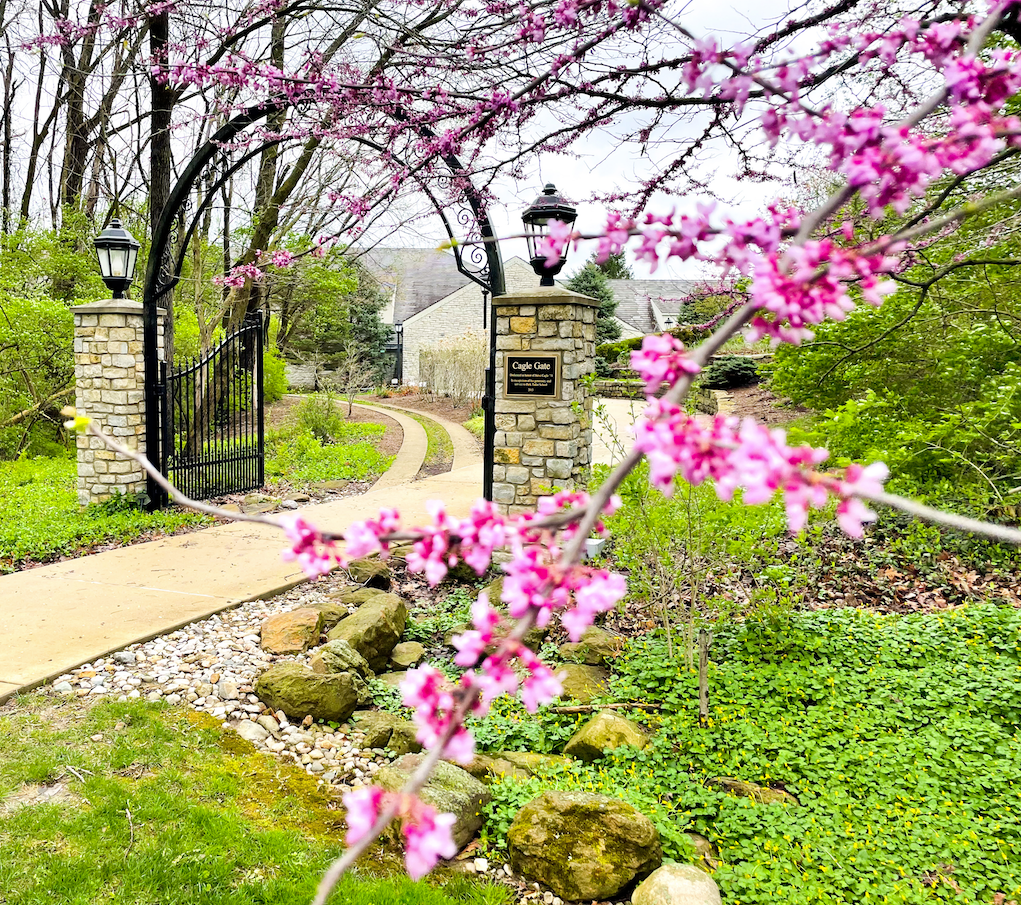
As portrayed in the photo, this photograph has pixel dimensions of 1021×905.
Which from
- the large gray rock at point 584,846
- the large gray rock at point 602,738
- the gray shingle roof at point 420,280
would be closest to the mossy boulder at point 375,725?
the large gray rock at point 602,738

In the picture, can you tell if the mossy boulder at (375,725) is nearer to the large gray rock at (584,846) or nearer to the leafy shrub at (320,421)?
the large gray rock at (584,846)

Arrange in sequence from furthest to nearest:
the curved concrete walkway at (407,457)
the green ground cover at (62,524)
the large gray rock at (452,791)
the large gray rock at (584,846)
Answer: the curved concrete walkway at (407,457), the green ground cover at (62,524), the large gray rock at (452,791), the large gray rock at (584,846)

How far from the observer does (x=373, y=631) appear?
4.39 m

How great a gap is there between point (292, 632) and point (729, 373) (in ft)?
41.6

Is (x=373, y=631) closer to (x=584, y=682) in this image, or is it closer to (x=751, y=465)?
(x=584, y=682)

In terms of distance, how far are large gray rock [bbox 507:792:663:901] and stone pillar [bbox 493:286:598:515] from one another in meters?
3.11

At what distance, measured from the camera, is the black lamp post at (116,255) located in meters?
6.99

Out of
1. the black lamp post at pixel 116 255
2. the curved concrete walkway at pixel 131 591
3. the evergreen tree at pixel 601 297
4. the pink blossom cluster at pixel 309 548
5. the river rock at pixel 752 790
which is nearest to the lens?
the pink blossom cluster at pixel 309 548

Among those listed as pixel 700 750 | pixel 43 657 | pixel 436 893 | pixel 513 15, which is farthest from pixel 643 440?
pixel 43 657

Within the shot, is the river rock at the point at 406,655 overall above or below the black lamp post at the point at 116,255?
below

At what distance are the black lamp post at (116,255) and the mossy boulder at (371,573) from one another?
3908 millimetres

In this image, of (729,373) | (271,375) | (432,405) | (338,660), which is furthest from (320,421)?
(338,660)

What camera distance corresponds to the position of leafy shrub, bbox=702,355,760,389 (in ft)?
50.2

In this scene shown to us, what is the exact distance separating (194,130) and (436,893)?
1289 cm
